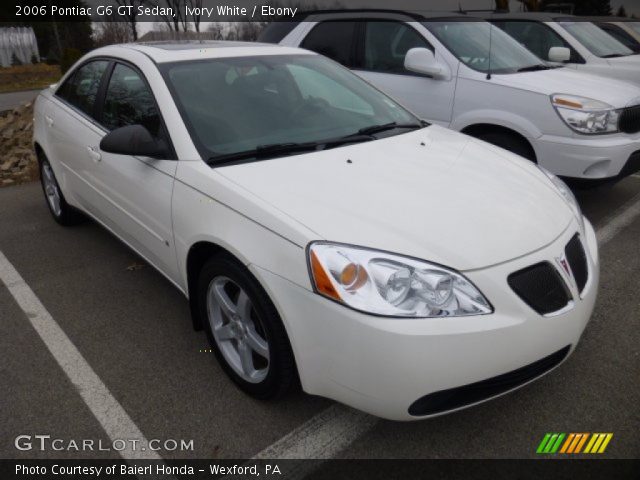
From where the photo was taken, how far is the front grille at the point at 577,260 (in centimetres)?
228

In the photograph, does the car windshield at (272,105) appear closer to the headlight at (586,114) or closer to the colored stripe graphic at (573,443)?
the headlight at (586,114)

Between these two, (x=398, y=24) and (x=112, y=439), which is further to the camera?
(x=398, y=24)

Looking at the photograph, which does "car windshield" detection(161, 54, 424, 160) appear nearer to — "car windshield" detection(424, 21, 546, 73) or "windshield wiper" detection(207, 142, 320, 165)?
"windshield wiper" detection(207, 142, 320, 165)

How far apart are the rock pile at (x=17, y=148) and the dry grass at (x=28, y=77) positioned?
15.8 metres

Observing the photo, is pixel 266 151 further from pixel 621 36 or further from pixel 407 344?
pixel 621 36

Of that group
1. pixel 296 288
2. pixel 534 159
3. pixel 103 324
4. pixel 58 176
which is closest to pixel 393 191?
pixel 296 288

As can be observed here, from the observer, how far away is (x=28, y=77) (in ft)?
84.4

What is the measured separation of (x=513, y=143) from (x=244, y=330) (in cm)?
315

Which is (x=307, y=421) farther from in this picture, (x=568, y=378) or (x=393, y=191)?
(x=568, y=378)

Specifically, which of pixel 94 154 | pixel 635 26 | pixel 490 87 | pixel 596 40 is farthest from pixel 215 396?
pixel 635 26

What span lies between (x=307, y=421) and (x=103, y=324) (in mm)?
1512

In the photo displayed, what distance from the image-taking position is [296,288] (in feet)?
6.69

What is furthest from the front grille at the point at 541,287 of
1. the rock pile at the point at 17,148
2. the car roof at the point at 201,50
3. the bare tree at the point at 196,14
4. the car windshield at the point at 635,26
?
the bare tree at the point at 196,14

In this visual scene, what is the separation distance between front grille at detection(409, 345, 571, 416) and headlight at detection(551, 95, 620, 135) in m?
2.73
